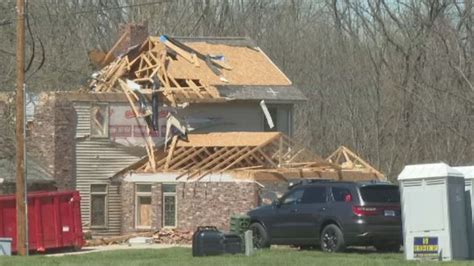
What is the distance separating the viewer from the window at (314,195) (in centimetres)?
2948

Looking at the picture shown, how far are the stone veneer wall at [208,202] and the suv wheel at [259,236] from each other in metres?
6.71

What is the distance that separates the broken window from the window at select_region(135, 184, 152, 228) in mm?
2484

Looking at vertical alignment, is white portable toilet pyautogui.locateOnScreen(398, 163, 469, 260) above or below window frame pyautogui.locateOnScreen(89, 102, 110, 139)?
below

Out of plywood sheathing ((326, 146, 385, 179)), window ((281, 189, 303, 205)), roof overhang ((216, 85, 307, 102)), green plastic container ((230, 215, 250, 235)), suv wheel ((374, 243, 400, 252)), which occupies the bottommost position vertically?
suv wheel ((374, 243, 400, 252))

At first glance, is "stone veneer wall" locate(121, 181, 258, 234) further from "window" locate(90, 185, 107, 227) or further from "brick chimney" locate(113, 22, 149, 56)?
"brick chimney" locate(113, 22, 149, 56)

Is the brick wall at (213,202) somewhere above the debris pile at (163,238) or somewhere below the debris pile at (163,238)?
above

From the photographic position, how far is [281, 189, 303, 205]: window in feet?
99.1

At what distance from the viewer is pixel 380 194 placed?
94.3 ft

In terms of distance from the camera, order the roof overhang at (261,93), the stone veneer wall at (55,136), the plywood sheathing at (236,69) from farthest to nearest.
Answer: the plywood sheathing at (236,69) < the roof overhang at (261,93) < the stone veneer wall at (55,136)

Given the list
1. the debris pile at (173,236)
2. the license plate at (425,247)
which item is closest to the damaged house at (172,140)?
the debris pile at (173,236)

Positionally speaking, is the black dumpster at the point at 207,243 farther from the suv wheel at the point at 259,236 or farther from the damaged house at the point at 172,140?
the damaged house at the point at 172,140

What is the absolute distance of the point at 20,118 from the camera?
30828 mm

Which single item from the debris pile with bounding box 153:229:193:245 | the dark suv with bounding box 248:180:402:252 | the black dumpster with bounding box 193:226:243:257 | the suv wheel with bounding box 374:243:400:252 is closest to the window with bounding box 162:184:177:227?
the debris pile with bounding box 153:229:193:245

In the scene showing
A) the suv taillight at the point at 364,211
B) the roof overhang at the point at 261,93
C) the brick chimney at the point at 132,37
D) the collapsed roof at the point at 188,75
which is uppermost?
the brick chimney at the point at 132,37
